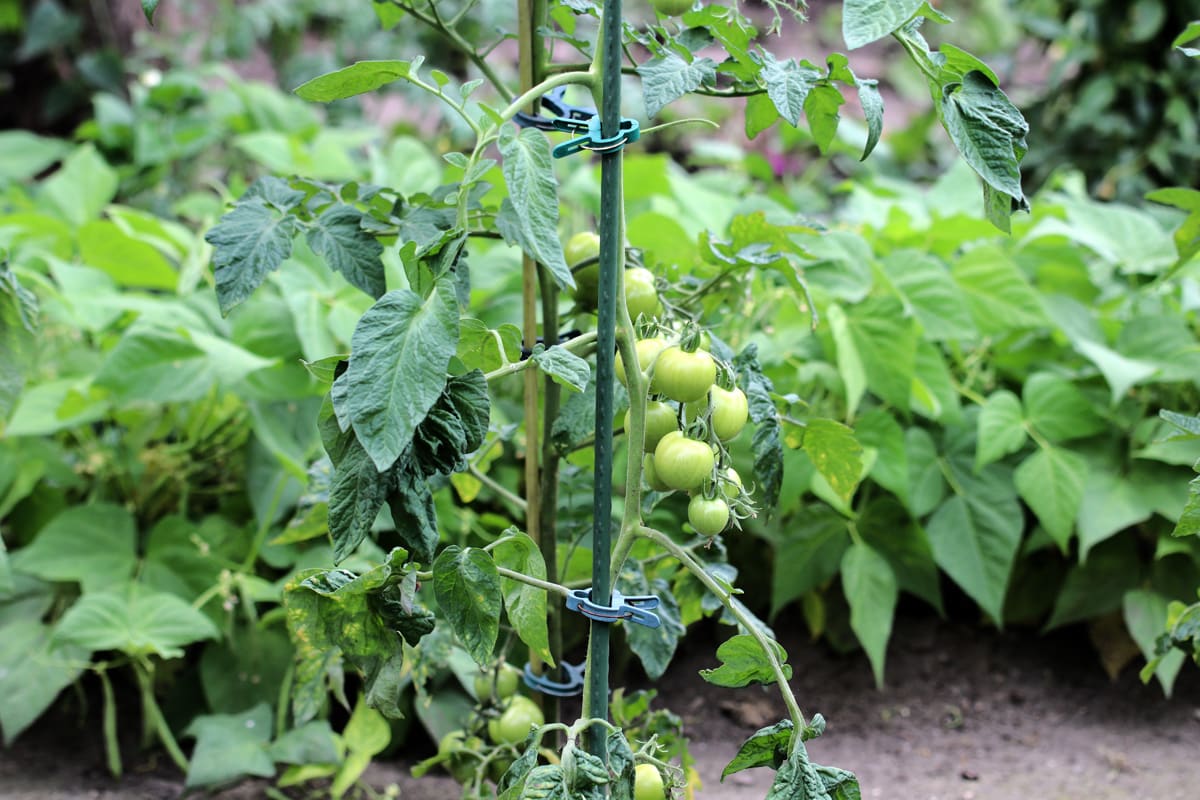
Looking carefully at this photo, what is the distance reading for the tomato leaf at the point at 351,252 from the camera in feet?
2.82

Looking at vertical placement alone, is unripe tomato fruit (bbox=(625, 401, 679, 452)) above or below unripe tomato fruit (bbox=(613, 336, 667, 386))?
below

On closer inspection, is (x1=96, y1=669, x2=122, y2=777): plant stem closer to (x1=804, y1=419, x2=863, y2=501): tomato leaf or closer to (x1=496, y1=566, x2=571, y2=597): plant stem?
(x1=496, y1=566, x2=571, y2=597): plant stem

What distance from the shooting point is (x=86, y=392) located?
57.8 inches

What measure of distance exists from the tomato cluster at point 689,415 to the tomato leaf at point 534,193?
10 centimetres

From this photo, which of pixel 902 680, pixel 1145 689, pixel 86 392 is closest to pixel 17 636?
pixel 86 392

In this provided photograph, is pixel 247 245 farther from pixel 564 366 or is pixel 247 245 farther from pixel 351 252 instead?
pixel 564 366

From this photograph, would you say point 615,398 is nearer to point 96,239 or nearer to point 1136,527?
point 1136,527

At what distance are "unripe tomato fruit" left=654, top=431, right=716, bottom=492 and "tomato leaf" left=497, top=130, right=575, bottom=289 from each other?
0.14m

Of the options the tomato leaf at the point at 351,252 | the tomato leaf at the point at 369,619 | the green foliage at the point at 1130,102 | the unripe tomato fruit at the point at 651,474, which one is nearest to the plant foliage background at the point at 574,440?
the tomato leaf at the point at 351,252

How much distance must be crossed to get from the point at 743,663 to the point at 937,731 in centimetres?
78

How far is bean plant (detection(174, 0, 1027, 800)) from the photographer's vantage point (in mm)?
669

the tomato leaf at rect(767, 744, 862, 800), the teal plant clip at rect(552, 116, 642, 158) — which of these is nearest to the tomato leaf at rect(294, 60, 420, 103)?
the teal plant clip at rect(552, 116, 642, 158)

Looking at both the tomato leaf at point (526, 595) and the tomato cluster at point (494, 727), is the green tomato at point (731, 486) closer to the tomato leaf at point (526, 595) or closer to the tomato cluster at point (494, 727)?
the tomato leaf at point (526, 595)

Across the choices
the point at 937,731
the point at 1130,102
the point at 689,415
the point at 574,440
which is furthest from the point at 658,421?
the point at 1130,102
